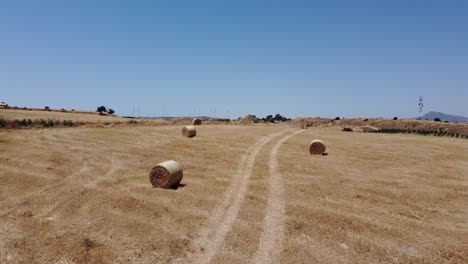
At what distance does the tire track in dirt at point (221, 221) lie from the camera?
13.8m

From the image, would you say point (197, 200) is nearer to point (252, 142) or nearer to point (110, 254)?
point (110, 254)

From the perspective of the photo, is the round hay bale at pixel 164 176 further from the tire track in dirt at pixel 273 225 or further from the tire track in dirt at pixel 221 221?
the tire track in dirt at pixel 273 225

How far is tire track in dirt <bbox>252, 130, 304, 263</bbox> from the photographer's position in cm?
1369

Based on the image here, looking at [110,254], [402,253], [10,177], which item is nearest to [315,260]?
[402,253]

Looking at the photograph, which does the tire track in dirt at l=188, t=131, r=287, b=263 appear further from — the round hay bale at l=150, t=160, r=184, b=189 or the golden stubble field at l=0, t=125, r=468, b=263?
the round hay bale at l=150, t=160, r=184, b=189

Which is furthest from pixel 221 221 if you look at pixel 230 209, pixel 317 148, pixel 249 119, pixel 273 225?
pixel 249 119

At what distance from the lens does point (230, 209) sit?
18406 millimetres

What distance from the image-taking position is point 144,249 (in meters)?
13.9

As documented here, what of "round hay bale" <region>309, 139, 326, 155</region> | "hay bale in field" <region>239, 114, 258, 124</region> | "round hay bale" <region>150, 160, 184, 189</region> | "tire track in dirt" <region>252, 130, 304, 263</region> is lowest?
"tire track in dirt" <region>252, 130, 304, 263</region>

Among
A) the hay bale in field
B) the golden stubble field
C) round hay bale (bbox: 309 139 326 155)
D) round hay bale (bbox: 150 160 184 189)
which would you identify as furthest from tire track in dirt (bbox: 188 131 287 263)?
the hay bale in field

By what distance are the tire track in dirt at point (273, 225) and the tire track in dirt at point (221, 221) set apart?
1455 mm

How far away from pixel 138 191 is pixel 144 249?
720 cm

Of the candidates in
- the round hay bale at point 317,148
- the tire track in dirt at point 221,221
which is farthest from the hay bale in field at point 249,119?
the tire track in dirt at point 221,221

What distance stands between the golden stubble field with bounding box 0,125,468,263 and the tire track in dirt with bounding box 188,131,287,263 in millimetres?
42
